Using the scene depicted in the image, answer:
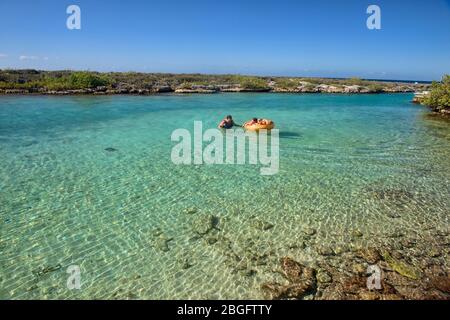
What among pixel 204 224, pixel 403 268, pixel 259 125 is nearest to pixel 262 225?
pixel 204 224

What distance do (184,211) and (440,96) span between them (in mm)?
31838

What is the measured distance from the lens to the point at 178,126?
2103cm

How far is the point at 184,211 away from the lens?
8445 mm

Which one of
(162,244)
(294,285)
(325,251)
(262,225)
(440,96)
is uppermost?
(440,96)

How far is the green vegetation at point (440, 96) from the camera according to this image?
95.6 ft

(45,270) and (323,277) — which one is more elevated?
(45,270)

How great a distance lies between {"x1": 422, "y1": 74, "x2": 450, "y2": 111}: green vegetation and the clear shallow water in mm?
16982

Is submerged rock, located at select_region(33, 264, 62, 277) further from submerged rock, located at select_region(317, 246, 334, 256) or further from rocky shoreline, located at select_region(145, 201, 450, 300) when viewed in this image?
submerged rock, located at select_region(317, 246, 334, 256)

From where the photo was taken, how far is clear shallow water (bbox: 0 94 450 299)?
235 inches

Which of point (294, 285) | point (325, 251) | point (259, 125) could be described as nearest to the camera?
point (294, 285)

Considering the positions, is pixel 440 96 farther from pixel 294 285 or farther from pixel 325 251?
pixel 294 285

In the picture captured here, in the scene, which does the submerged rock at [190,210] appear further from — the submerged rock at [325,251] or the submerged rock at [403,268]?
the submerged rock at [403,268]
